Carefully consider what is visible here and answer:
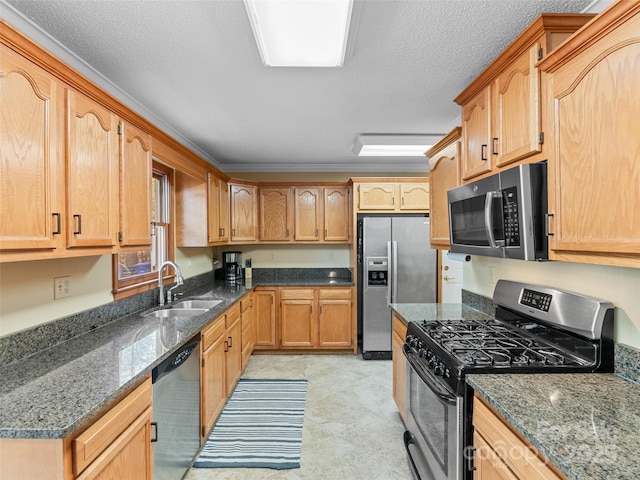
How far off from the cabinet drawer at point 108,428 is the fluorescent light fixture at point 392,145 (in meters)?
2.74

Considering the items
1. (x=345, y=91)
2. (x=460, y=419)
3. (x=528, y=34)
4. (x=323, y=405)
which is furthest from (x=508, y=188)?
(x=323, y=405)

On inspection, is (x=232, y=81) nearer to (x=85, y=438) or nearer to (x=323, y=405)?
(x=85, y=438)

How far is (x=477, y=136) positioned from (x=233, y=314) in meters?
2.40

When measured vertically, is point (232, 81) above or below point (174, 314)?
above

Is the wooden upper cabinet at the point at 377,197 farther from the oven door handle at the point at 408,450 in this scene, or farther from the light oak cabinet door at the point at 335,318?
the oven door handle at the point at 408,450

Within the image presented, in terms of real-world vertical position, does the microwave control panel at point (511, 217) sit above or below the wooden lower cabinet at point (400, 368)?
above

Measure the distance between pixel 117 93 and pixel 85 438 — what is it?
2.08 metres

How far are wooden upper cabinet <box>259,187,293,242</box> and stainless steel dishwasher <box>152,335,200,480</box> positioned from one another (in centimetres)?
242

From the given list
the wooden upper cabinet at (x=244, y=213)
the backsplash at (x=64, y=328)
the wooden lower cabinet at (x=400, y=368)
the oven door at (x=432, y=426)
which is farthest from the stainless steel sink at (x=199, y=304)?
the oven door at (x=432, y=426)

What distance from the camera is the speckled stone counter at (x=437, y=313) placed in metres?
2.26

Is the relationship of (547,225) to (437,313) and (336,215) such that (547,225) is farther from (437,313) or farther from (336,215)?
(336,215)

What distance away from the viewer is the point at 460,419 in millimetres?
1374

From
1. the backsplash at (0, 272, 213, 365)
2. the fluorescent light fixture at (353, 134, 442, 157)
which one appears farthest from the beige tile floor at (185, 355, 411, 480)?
the fluorescent light fixture at (353, 134, 442, 157)

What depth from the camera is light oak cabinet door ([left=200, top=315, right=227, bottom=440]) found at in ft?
7.38
